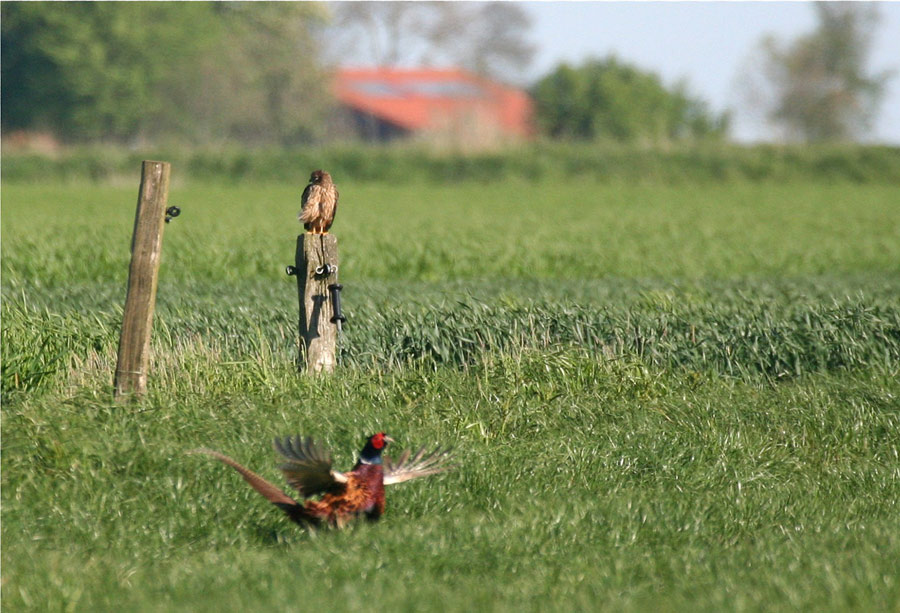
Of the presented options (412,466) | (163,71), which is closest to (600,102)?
(163,71)

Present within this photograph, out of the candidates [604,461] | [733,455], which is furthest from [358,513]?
[733,455]

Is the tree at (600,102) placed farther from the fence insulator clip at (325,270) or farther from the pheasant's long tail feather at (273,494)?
the pheasant's long tail feather at (273,494)

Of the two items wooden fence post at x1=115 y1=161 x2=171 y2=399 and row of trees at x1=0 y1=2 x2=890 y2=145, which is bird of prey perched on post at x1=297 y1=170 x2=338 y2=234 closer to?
wooden fence post at x1=115 y1=161 x2=171 y2=399

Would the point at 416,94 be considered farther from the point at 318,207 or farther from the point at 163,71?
the point at 318,207

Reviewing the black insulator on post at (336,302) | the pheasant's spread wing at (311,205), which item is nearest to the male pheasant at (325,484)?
the black insulator on post at (336,302)

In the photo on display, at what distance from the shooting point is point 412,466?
20.5 ft

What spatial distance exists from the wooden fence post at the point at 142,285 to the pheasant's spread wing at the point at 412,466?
1997 mm

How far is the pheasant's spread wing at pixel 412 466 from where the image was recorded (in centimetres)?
613

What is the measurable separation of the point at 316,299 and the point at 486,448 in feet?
6.47

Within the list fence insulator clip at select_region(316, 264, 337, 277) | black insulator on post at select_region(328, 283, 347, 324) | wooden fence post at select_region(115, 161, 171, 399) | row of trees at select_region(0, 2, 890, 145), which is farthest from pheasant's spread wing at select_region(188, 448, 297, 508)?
row of trees at select_region(0, 2, 890, 145)

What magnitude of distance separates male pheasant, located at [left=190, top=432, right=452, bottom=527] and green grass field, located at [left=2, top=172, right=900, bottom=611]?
14 centimetres

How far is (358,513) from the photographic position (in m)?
5.88

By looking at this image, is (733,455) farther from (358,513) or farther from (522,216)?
(522,216)

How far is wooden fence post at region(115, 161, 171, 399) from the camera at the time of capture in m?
7.21
